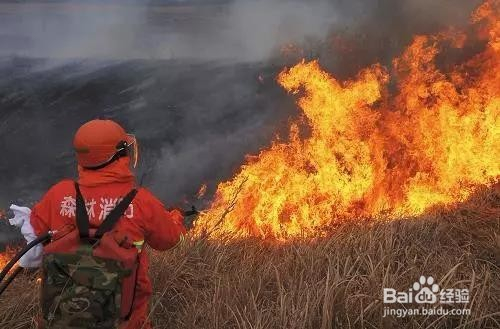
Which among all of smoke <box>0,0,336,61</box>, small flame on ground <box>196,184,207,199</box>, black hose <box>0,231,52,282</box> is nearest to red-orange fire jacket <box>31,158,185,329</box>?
black hose <box>0,231,52,282</box>

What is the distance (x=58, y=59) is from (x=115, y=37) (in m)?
1.83

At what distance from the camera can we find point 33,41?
12406 mm

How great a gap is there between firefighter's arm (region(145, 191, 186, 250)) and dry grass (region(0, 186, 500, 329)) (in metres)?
0.73

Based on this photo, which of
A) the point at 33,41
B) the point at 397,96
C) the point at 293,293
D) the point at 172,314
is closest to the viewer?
the point at 293,293

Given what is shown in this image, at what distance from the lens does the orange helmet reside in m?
2.45

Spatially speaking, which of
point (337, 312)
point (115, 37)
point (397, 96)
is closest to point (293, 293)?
point (337, 312)

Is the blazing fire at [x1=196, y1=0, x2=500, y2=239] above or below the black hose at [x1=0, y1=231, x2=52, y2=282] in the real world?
below

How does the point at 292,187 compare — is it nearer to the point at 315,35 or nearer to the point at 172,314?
the point at 172,314

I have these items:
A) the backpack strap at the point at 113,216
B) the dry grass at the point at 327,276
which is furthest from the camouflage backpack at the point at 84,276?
the dry grass at the point at 327,276

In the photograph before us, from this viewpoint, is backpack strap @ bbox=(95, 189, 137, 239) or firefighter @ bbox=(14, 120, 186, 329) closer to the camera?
backpack strap @ bbox=(95, 189, 137, 239)

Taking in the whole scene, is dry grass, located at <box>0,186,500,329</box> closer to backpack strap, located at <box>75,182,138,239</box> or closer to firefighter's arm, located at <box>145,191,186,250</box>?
firefighter's arm, located at <box>145,191,186,250</box>

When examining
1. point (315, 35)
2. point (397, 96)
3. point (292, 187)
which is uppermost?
point (315, 35)

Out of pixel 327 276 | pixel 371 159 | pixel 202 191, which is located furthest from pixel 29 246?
pixel 202 191

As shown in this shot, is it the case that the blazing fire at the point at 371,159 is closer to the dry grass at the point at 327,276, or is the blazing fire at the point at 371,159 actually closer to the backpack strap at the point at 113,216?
the dry grass at the point at 327,276
